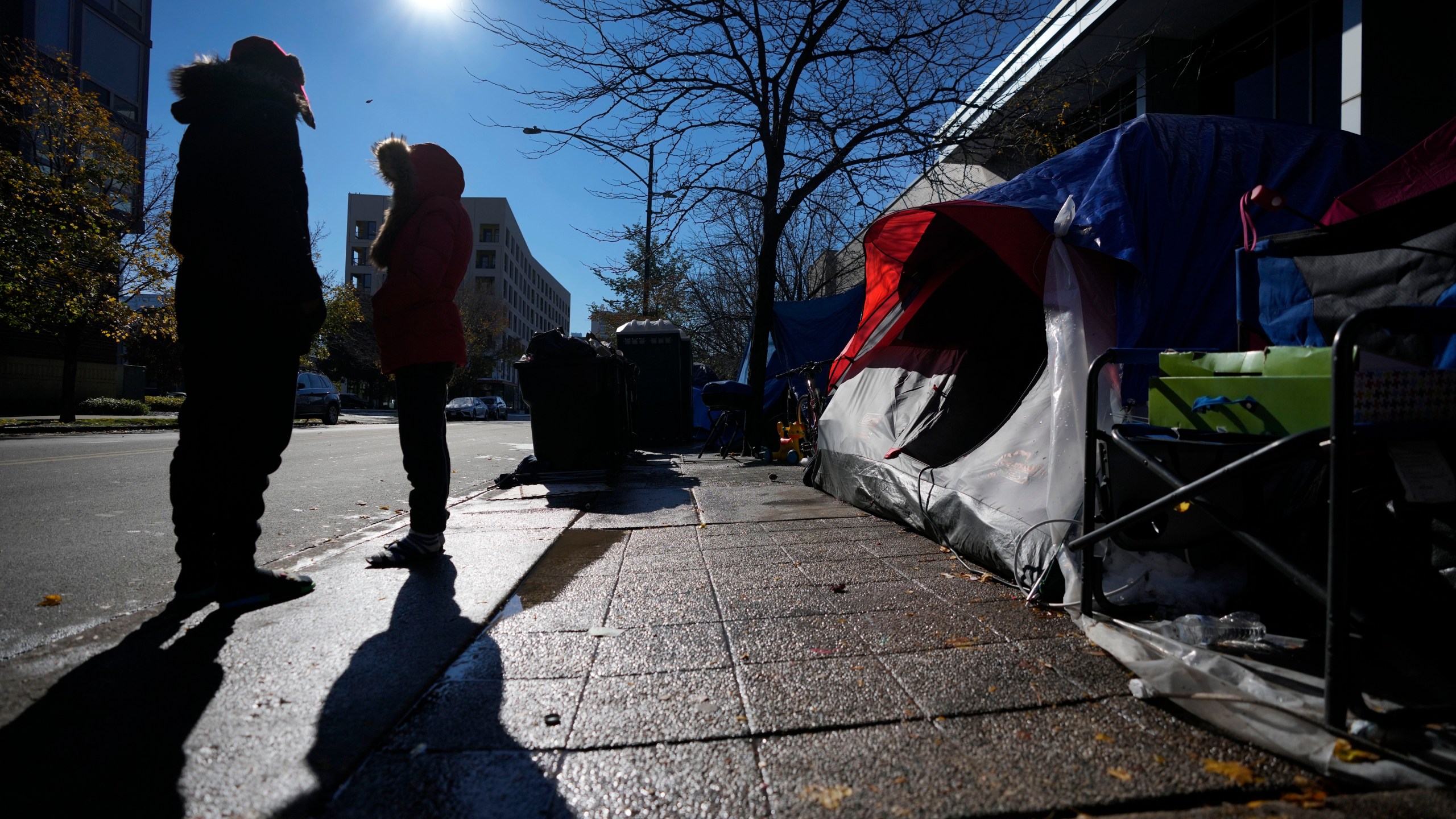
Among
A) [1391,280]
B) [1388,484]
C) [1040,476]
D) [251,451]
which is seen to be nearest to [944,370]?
[1040,476]

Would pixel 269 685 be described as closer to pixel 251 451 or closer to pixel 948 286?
pixel 251 451

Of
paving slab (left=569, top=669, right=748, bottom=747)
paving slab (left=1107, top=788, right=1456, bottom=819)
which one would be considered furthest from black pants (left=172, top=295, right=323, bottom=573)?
paving slab (left=1107, top=788, right=1456, bottom=819)

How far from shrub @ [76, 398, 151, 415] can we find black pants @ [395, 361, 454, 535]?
70.8ft

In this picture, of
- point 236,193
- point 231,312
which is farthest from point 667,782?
point 236,193

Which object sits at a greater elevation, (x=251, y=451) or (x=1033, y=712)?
(x=251, y=451)

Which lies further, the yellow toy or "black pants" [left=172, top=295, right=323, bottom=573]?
Result: the yellow toy

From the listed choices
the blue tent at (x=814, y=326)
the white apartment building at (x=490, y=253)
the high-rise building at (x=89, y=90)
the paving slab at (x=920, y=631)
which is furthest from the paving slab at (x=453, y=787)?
the white apartment building at (x=490, y=253)

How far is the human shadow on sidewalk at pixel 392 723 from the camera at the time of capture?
1296mm

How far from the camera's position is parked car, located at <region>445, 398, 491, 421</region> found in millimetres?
35469

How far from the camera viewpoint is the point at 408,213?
3.33 metres

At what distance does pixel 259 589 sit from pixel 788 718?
202cm

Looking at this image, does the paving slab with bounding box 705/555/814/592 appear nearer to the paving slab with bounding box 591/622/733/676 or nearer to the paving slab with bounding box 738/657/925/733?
the paving slab with bounding box 591/622/733/676

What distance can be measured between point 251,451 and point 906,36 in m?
9.28

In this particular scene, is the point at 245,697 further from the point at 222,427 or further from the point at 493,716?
the point at 222,427
